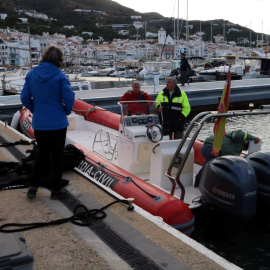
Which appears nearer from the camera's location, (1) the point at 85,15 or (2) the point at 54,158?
(2) the point at 54,158

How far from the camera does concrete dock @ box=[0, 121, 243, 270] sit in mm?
2373

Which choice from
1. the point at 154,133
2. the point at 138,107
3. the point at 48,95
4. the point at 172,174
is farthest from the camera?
the point at 138,107

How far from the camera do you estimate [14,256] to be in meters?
1.55

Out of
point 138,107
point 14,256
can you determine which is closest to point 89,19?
point 138,107

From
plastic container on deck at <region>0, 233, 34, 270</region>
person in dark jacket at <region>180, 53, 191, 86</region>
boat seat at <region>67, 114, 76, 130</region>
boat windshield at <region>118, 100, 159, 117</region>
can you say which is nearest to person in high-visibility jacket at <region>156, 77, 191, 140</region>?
boat windshield at <region>118, 100, 159, 117</region>

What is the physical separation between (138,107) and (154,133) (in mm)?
541

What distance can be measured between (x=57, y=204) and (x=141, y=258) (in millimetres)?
1211

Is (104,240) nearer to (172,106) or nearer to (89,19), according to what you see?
(172,106)

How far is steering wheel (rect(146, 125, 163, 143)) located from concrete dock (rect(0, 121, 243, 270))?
54.6 inches

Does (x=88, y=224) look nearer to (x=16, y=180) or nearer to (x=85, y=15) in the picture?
(x=16, y=180)

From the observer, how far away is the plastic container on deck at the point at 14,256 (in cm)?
152

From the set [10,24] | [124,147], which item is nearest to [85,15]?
[10,24]

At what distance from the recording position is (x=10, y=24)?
99.4 metres

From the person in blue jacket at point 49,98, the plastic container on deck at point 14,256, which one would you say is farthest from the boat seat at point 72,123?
the plastic container on deck at point 14,256
